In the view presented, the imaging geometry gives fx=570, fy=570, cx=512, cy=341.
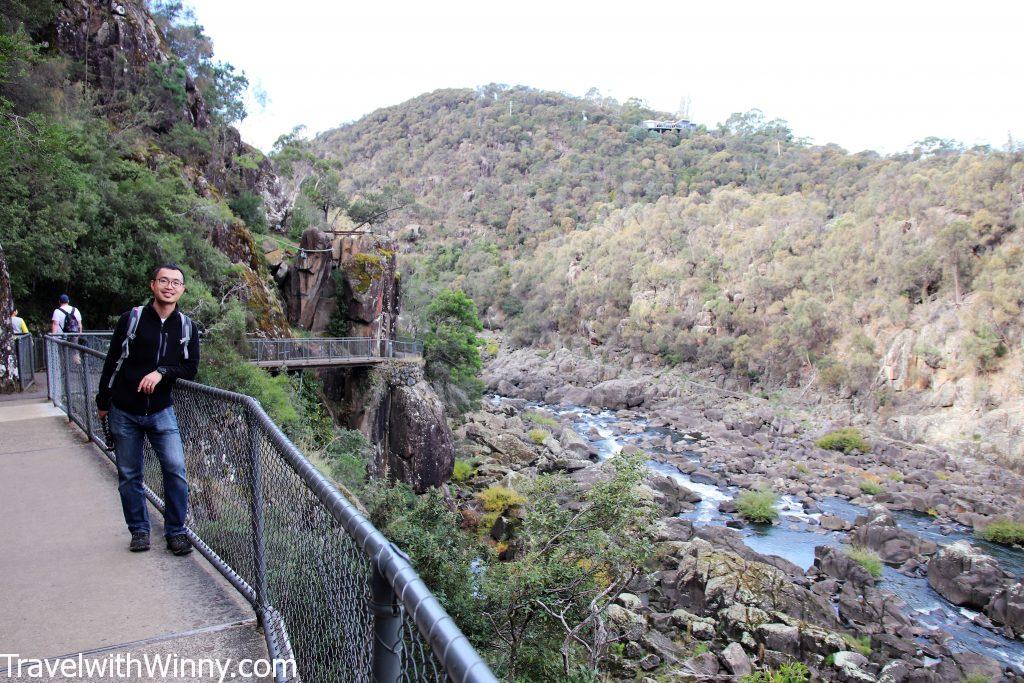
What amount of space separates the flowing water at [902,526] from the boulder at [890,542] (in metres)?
0.59

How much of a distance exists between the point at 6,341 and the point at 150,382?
31.3 feet

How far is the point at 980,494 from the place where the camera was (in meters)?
24.4

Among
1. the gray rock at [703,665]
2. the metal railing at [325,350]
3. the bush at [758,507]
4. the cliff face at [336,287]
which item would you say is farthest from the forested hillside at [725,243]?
the gray rock at [703,665]

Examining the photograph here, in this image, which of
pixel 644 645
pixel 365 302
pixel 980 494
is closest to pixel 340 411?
pixel 365 302

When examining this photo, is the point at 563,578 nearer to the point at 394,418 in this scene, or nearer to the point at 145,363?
the point at 145,363

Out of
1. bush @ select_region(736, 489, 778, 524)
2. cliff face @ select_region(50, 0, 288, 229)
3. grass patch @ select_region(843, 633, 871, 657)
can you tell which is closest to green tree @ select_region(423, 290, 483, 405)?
cliff face @ select_region(50, 0, 288, 229)

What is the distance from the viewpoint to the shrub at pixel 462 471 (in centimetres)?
2330

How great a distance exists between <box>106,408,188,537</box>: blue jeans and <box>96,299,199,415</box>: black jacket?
0.08 metres

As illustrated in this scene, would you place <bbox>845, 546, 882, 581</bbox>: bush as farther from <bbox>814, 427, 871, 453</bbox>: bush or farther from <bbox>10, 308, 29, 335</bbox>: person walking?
<bbox>10, 308, 29, 335</bbox>: person walking

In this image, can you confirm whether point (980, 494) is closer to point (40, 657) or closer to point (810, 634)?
point (810, 634)

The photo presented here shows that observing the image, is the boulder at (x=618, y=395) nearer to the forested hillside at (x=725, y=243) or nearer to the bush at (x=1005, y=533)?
the forested hillside at (x=725, y=243)

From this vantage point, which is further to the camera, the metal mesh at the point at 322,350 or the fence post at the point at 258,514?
the metal mesh at the point at 322,350

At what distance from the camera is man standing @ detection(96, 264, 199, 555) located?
11.8 feet

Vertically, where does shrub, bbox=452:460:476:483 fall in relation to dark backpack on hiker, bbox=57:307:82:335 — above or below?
below
